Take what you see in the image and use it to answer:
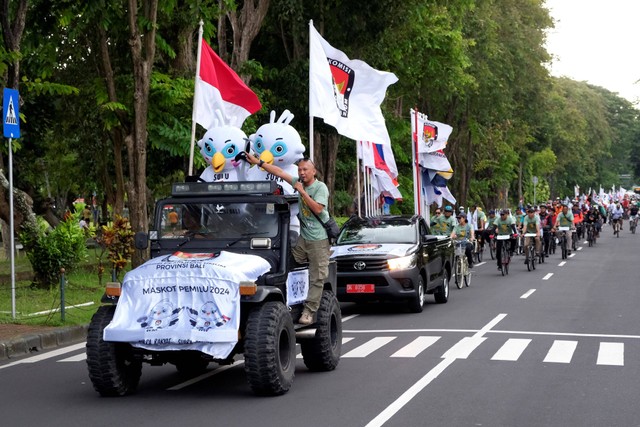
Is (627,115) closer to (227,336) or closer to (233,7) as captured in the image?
(233,7)

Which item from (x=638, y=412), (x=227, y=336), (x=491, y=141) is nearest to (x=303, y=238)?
(x=227, y=336)

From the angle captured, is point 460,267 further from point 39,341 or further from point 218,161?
point 39,341

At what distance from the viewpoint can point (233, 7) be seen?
22484 millimetres

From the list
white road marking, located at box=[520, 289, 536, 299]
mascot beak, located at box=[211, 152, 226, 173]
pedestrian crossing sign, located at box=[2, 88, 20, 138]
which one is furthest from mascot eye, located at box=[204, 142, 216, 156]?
white road marking, located at box=[520, 289, 536, 299]

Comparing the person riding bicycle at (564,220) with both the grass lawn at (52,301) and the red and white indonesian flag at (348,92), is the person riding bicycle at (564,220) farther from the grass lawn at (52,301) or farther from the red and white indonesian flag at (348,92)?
the grass lawn at (52,301)

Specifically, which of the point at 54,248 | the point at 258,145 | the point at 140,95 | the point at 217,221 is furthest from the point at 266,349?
the point at 54,248

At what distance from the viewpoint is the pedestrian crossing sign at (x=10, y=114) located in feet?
51.9

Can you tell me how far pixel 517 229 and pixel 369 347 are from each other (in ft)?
65.9

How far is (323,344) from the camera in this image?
452 inches

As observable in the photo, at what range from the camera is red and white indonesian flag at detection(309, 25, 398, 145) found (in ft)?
70.7

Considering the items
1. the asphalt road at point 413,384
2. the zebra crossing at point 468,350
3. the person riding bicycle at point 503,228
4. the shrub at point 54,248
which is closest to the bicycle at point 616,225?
the person riding bicycle at point 503,228

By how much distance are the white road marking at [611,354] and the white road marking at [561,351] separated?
0.34 meters

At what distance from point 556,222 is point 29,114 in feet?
59.7

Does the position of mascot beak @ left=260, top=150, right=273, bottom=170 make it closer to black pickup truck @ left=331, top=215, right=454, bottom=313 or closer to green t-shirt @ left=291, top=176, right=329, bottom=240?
green t-shirt @ left=291, top=176, right=329, bottom=240
